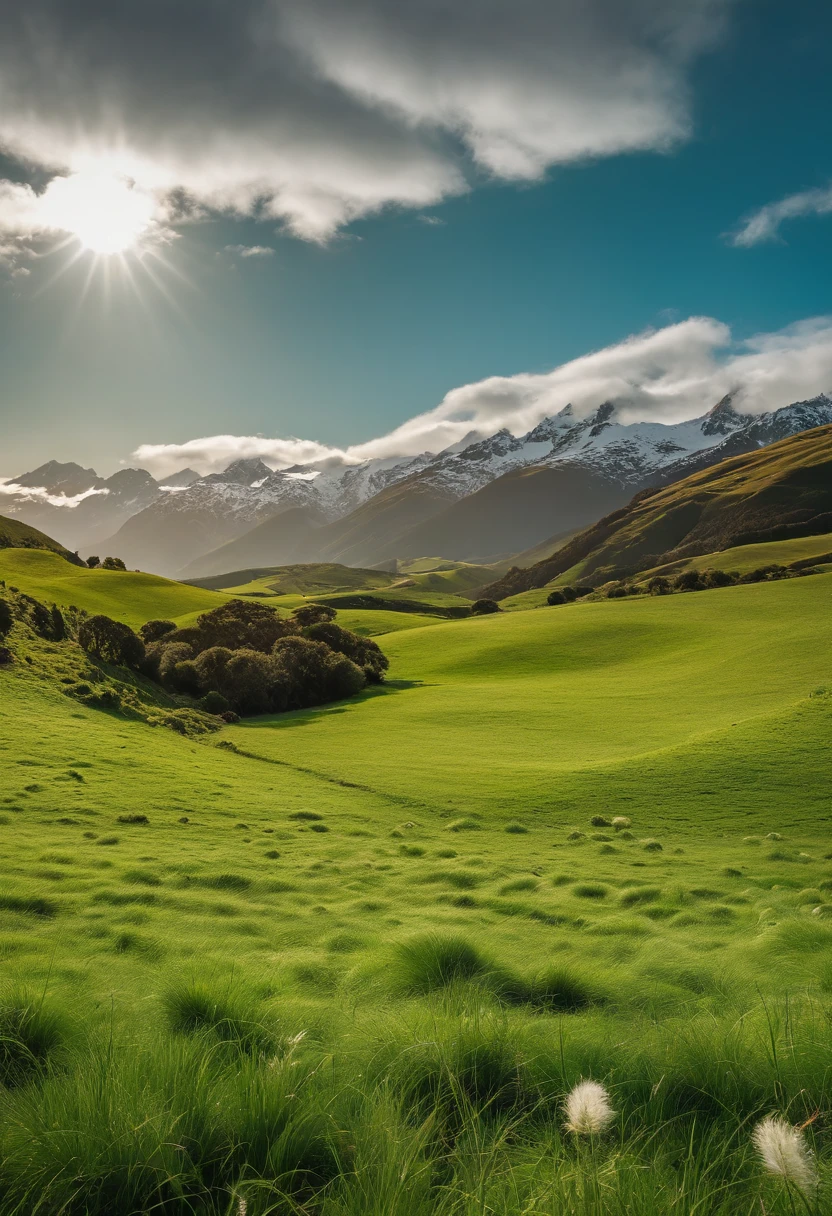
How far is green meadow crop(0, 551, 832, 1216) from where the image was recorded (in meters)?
2.82

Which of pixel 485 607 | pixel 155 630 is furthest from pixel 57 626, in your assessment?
pixel 485 607

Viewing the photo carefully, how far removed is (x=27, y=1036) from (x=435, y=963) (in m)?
3.50

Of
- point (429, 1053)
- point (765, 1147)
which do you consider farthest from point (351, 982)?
point (765, 1147)

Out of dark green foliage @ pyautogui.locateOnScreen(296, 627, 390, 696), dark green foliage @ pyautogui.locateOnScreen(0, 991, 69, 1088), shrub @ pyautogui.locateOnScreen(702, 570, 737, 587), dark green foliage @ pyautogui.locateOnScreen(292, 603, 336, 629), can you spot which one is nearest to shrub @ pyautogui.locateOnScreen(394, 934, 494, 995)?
dark green foliage @ pyautogui.locateOnScreen(0, 991, 69, 1088)

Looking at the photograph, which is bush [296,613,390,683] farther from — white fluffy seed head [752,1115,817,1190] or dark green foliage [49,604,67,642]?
white fluffy seed head [752,1115,817,1190]

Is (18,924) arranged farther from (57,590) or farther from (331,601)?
(331,601)

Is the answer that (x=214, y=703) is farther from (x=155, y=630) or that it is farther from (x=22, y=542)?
(x=22, y=542)

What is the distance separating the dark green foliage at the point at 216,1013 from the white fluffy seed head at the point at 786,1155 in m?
3.06

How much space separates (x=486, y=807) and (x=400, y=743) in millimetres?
15465

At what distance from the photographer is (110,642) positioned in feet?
143

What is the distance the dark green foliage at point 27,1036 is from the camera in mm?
3945

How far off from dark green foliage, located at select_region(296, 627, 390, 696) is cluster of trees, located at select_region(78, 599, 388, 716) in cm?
10

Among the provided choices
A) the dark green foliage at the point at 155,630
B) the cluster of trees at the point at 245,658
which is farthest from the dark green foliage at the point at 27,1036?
the dark green foliage at the point at 155,630

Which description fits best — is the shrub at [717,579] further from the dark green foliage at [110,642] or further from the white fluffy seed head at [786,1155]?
the white fluffy seed head at [786,1155]
